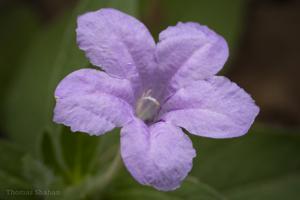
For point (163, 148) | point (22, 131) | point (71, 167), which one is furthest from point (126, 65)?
point (22, 131)

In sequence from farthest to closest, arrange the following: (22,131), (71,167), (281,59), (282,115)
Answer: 1. (281,59)
2. (282,115)
3. (22,131)
4. (71,167)

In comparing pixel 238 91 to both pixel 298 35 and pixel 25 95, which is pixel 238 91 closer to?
pixel 25 95

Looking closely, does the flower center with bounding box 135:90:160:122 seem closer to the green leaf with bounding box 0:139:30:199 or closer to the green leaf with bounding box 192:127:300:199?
the green leaf with bounding box 0:139:30:199

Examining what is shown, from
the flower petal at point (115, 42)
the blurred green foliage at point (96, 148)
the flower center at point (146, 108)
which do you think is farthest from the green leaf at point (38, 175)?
the flower petal at point (115, 42)

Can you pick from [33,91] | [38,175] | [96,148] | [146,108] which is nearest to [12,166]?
[38,175]

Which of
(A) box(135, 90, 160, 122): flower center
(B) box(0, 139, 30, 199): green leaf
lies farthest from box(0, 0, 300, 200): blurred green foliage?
(A) box(135, 90, 160, 122): flower center

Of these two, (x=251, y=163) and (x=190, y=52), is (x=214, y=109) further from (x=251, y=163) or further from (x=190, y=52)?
(x=251, y=163)

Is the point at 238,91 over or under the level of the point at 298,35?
over
